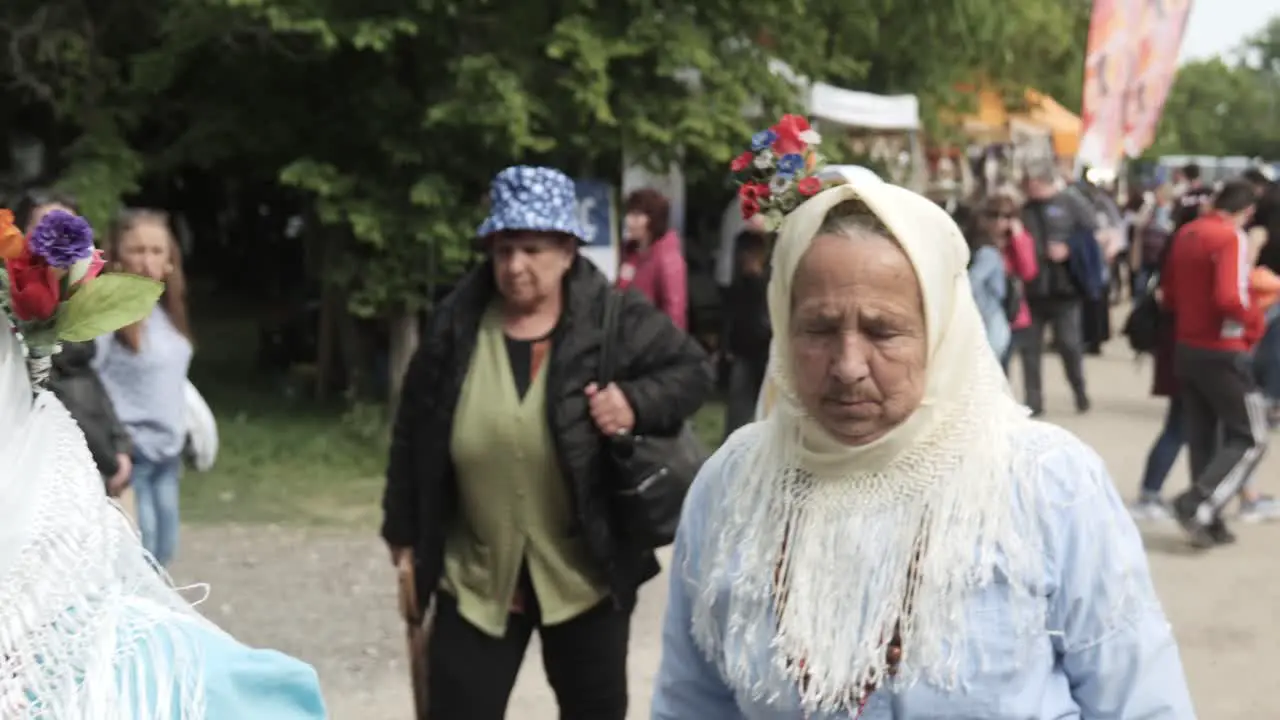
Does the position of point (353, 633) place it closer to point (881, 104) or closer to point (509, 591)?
point (509, 591)

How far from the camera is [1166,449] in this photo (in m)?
9.23

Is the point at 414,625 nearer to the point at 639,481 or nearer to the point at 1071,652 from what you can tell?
the point at 639,481

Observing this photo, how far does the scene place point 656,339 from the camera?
4.49 meters

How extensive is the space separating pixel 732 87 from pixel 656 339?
6.93 metres

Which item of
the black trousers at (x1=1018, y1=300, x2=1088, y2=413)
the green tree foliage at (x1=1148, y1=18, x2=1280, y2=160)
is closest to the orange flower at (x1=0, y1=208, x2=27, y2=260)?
the black trousers at (x1=1018, y1=300, x2=1088, y2=413)

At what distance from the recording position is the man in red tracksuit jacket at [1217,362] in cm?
842

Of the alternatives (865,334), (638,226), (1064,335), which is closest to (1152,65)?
(1064,335)

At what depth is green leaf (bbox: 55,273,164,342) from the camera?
2.12 meters

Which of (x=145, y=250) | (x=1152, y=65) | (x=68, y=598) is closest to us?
(x=68, y=598)

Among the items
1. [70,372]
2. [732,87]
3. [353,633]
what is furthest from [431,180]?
[70,372]

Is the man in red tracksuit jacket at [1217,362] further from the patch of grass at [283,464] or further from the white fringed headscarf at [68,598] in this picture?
the white fringed headscarf at [68,598]

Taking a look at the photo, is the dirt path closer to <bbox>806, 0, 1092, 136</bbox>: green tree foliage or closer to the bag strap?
the bag strap

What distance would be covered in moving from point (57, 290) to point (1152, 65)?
1425 centimetres

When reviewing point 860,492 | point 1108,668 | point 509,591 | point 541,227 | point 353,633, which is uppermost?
point 541,227
